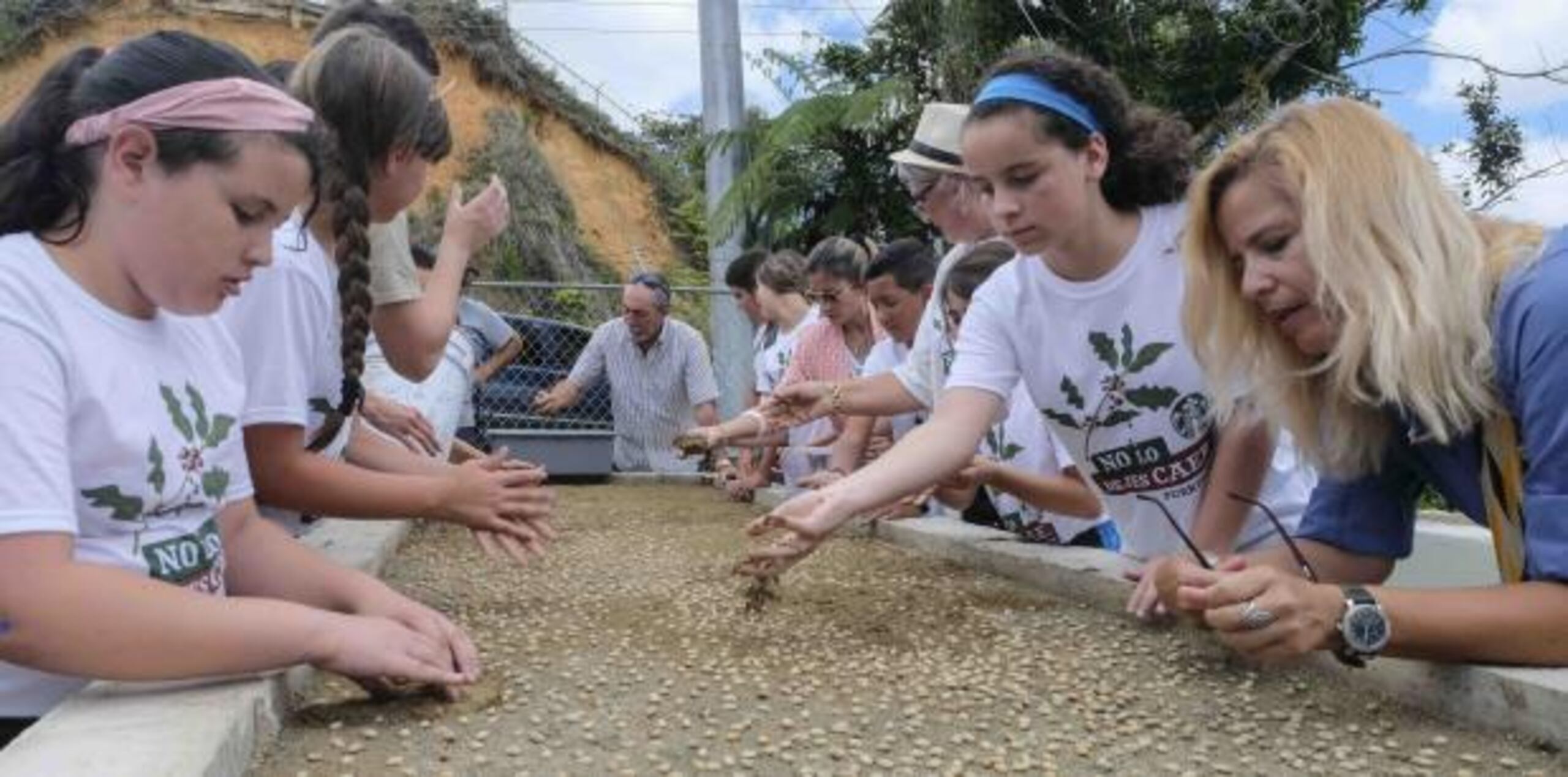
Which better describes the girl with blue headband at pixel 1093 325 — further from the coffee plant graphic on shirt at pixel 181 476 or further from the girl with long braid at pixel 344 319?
the coffee plant graphic on shirt at pixel 181 476

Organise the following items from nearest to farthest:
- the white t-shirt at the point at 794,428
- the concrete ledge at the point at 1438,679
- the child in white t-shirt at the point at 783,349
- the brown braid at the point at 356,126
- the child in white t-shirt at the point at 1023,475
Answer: the concrete ledge at the point at 1438,679 < the brown braid at the point at 356,126 < the child in white t-shirt at the point at 1023,475 < the child in white t-shirt at the point at 783,349 < the white t-shirt at the point at 794,428

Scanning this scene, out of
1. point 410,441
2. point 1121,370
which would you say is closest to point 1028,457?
point 1121,370

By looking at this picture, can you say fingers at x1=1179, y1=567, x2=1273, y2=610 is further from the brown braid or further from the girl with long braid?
the brown braid

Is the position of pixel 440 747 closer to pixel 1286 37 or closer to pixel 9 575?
pixel 9 575

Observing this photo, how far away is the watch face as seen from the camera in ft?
5.42

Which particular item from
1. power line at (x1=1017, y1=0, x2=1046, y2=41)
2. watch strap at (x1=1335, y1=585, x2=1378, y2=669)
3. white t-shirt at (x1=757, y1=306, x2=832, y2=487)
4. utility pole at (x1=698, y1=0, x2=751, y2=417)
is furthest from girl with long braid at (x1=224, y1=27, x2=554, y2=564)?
power line at (x1=1017, y1=0, x2=1046, y2=41)

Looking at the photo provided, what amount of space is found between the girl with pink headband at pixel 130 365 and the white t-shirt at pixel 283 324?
0.27 m

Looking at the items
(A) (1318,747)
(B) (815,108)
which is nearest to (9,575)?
(A) (1318,747)

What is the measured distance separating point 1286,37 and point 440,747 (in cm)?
862

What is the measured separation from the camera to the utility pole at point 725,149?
22.8ft

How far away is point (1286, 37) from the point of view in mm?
8812

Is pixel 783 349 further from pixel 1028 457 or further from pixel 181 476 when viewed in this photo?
pixel 181 476

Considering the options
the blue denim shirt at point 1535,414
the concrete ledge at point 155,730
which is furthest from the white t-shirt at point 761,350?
the concrete ledge at point 155,730

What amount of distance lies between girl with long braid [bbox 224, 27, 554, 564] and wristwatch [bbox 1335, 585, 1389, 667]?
1196 millimetres
